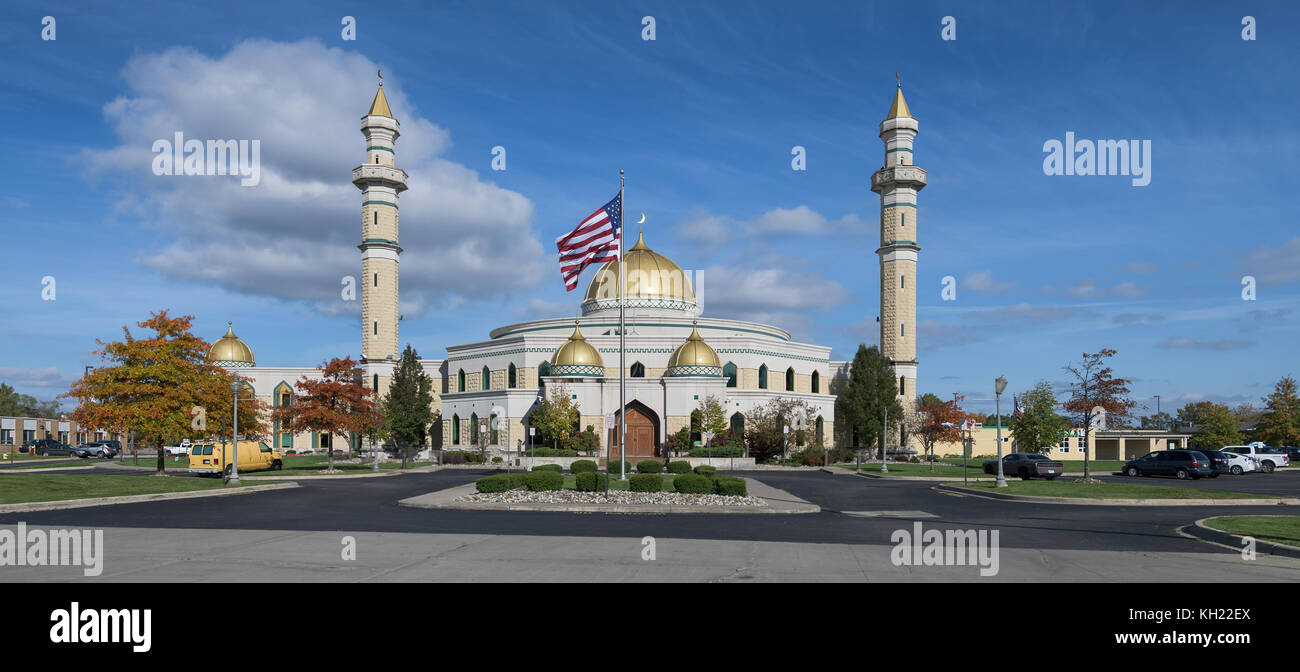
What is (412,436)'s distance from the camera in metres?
59.7

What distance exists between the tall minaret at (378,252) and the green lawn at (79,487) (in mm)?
32610

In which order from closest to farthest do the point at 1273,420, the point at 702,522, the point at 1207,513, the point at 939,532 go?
the point at 939,532
the point at 702,522
the point at 1207,513
the point at 1273,420

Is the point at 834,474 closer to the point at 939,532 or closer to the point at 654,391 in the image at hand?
the point at 654,391

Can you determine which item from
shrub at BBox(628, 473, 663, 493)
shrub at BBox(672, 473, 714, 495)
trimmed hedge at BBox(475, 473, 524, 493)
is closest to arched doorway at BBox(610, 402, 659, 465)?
trimmed hedge at BBox(475, 473, 524, 493)

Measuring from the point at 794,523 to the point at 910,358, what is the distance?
48826 millimetres

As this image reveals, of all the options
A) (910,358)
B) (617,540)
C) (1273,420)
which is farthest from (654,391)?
(1273,420)

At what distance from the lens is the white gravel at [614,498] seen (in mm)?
23312

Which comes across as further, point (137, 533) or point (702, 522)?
point (702, 522)

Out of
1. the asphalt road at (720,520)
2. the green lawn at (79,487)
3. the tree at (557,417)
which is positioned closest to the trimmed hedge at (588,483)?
the asphalt road at (720,520)

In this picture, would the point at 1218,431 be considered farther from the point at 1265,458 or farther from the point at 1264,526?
the point at 1264,526

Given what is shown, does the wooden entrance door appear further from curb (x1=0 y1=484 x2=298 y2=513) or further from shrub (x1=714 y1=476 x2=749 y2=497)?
shrub (x1=714 y1=476 x2=749 y2=497)

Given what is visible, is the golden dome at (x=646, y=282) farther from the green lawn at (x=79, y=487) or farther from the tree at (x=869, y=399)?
the green lawn at (x=79, y=487)
